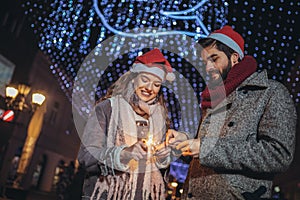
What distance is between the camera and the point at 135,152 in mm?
1996

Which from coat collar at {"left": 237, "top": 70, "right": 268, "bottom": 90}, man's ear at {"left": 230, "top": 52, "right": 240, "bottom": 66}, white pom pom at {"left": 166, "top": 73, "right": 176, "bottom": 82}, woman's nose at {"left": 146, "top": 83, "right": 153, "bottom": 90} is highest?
man's ear at {"left": 230, "top": 52, "right": 240, "bottom": 66}

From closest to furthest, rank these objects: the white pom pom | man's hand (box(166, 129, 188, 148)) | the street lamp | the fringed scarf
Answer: man's hand (box(166, 129, 188, 148)) < the fringed scarf < the white pom pom < the street lamp

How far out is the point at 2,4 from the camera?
60.1 ft

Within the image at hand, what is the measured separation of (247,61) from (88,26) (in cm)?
676

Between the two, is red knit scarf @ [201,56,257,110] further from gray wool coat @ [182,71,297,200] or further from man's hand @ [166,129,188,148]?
man's hand @ [166,129,188,148]

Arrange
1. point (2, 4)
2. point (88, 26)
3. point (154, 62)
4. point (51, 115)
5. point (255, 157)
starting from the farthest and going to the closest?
point (51, 115) < point (2, 4) < point (88, 26) < point (154, 62) < point (255, 157)

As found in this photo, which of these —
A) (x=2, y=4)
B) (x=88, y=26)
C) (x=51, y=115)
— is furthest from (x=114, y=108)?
(x=51, y=115)

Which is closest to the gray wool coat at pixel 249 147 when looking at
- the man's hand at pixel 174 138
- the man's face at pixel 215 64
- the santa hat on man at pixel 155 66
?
the man's hand at pixel 174 138

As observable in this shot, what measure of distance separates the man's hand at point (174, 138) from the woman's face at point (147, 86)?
1.63ft

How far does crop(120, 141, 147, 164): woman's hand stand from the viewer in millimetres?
1981

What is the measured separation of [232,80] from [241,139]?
0.47 meters

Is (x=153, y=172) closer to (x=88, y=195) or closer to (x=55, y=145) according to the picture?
(x=88, y=195)

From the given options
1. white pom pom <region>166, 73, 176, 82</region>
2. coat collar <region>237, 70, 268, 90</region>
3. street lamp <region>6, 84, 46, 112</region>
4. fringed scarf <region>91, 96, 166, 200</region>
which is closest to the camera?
coat collar <region>237, 70, 268, 90</region>

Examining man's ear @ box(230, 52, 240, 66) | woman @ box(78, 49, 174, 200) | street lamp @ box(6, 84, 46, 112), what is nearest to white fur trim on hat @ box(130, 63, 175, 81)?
woman @ box(78, 49, 174, 200)
